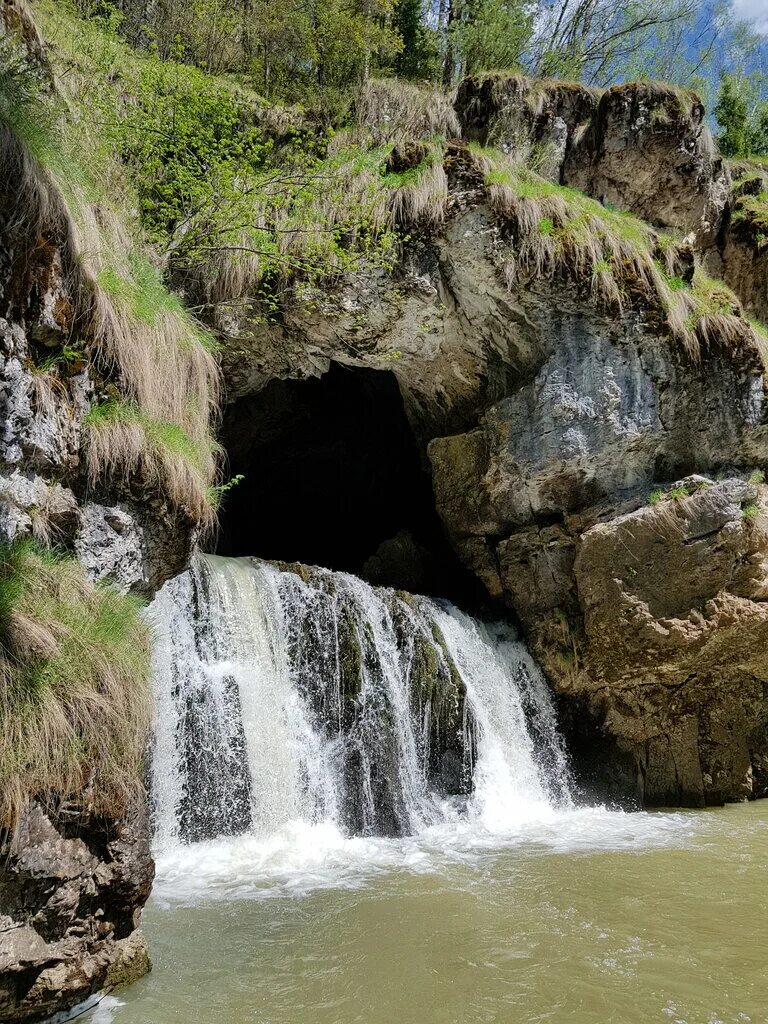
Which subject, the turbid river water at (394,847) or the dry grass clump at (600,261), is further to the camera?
the dry grass clump at (600,261)

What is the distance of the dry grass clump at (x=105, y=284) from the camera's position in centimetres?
368

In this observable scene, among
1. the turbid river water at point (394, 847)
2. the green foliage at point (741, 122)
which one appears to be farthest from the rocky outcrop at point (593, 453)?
the green foliage at point (741, 122)

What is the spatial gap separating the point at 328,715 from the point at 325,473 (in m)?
7.20

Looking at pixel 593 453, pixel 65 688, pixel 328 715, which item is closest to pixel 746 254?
pixel 593 453

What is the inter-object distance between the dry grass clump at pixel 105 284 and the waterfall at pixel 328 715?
1.92 metres

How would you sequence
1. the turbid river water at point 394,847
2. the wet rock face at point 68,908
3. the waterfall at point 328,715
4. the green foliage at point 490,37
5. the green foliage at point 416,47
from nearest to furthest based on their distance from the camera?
the wet rock face at point 68,908 → the turbid river water at point 394,847 → the waterfall at point 328,715 → the green foliage at point 490,37 → the green foliage at point 416,47

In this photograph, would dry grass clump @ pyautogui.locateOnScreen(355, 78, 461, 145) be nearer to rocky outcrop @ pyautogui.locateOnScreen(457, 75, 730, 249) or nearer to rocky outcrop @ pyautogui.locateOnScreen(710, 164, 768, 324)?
rocky outcrop @ pyautogui.locateOnScreen(457, 75, 730, 249)

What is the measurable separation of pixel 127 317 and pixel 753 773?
319 inches

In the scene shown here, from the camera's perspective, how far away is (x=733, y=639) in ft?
24.6

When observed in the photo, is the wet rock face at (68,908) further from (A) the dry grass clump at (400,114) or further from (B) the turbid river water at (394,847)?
(A) the dry grass clump at (400,114)

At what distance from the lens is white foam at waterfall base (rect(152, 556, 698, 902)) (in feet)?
17.2

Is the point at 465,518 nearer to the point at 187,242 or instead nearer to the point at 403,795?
the point at 403,795

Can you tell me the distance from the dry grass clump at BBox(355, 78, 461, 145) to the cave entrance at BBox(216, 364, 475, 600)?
378cm

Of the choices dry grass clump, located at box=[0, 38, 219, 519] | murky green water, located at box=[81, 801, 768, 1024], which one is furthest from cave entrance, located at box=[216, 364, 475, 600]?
murky green water, located at box=[81, 801, 768, 1024]
